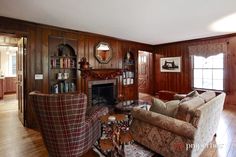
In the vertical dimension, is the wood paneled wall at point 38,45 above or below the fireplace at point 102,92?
above

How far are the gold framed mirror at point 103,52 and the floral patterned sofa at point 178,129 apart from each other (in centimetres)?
302

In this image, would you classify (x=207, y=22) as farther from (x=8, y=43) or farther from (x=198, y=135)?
(x=8, y=43)

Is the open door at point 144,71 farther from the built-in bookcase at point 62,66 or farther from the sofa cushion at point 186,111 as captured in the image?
the sofa cushion at point 186,111

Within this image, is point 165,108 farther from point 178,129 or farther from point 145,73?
point 145,73

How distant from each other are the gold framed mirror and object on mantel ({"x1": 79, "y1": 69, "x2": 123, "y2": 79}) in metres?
0.36

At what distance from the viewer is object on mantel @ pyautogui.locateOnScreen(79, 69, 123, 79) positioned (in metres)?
4.77

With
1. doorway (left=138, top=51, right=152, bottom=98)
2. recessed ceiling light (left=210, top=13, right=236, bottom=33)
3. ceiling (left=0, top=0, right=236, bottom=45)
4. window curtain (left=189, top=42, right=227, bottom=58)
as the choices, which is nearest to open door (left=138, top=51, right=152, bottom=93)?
doorway (left=138, top=51, right=152, bottom=98)

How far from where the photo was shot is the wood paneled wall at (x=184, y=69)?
17.7 feet

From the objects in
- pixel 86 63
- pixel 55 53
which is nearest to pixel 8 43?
pixel 55 53

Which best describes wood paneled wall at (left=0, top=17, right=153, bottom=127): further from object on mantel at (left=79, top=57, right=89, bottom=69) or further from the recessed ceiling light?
the recessed ceiling light

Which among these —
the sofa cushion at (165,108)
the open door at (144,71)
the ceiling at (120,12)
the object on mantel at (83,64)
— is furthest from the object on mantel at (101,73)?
the open door at (144,71)

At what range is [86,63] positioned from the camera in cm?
470

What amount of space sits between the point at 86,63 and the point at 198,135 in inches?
136

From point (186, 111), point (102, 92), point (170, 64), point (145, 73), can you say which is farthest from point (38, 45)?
point (145, 73)
